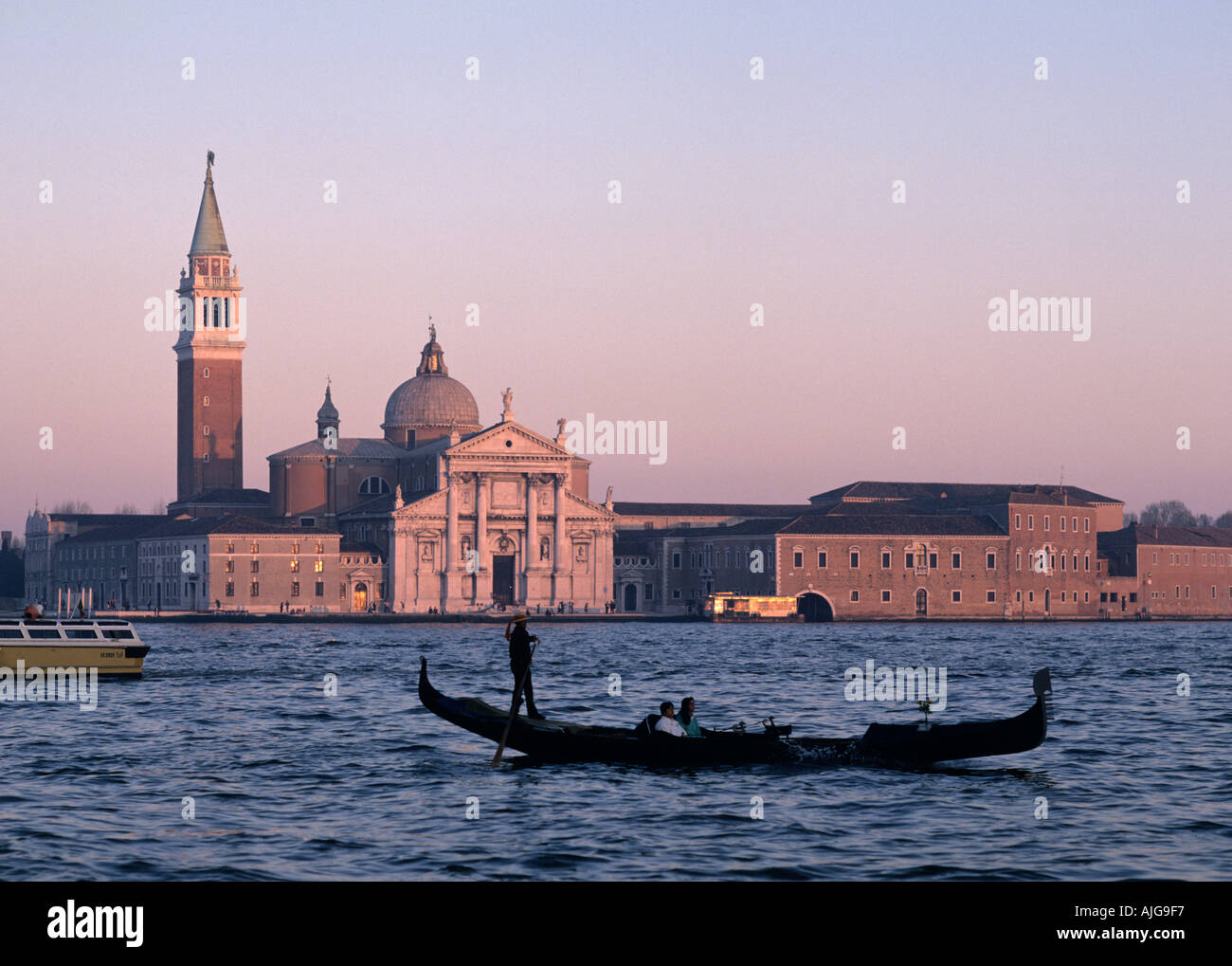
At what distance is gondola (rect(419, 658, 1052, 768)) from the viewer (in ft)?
70.8

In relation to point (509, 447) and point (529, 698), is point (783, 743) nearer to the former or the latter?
point (529, 698)

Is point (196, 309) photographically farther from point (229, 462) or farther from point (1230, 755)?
point (1230, 755)

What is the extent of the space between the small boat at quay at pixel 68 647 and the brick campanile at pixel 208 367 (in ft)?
257

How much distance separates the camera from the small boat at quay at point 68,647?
40.3m

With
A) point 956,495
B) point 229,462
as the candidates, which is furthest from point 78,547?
point 956,495

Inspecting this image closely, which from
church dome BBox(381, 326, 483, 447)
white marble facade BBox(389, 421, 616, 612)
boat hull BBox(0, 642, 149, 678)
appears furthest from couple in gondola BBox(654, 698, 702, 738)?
church dome BBox(381, 326, 483, 447)

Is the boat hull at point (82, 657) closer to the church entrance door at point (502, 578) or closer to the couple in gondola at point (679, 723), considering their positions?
the couple in gondola at point (679, 723)

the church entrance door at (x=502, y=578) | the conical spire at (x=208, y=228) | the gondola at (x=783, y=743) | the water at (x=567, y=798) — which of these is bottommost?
the water at (x=567, y=798)

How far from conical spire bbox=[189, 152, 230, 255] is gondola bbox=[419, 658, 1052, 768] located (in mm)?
102964

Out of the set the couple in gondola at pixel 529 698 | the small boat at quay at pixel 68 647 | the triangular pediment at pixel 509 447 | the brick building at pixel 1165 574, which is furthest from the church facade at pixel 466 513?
the couple in gondola at pixel 529 698

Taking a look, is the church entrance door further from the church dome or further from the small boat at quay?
the small boat at quay

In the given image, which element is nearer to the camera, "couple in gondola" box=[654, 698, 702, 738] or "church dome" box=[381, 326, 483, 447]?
"couple in gondola" box=[654, 698, 702, 738]

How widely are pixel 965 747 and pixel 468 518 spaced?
89927mm
